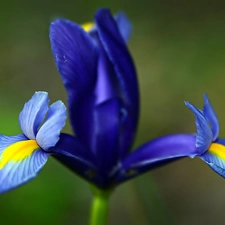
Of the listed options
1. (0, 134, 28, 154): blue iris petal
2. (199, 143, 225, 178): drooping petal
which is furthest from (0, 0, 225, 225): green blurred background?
(0, 134, 28, 154): blue iris petal

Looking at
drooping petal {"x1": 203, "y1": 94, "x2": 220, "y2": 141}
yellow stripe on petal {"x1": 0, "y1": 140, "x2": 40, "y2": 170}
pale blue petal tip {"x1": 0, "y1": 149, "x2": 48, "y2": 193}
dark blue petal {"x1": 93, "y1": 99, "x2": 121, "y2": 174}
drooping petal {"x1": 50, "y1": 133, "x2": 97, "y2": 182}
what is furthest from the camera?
dark blue petal {"x1": 93, "y1": 99, "x2": 121, "y2": 174}

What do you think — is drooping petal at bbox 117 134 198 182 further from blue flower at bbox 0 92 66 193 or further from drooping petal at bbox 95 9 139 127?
blue flower at bbox 0 92 66 193

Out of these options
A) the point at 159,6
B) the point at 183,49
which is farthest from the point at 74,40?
the point at 159,6

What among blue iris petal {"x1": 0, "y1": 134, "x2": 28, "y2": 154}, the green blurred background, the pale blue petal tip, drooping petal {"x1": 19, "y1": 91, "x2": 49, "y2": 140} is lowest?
the green blurred background

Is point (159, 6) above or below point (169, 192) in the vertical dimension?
above

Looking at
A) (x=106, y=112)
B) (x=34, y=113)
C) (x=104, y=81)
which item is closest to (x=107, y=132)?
(x=106, y=112)

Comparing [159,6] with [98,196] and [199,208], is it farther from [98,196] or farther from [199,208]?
[98,196]

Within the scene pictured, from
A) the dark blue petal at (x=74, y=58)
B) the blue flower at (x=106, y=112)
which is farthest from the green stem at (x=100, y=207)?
the dark blue petal at (x=74, y=58)
